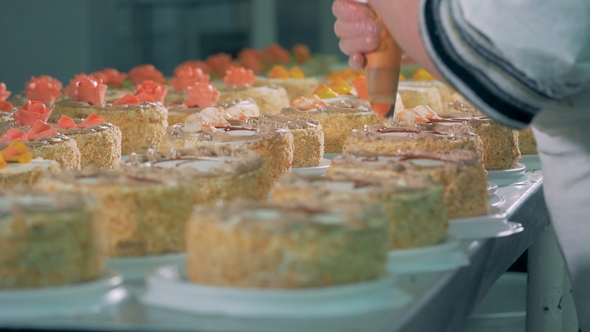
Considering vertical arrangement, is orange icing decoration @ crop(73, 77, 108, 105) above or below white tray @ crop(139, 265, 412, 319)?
above

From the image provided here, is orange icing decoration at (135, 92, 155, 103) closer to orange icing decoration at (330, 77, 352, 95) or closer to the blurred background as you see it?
orange icing decoration at (330, 77, 352, 95)

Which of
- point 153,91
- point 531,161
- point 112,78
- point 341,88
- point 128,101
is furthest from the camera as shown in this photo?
point 112,78

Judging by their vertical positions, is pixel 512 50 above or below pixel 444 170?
above

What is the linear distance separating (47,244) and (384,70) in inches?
32.5

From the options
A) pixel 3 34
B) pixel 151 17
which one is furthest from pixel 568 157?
pixel 151 17

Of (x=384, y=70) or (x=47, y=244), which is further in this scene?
(x=384, y=70)

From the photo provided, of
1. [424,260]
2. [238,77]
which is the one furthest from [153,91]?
[424,260]

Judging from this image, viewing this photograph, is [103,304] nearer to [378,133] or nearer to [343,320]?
[343,320]

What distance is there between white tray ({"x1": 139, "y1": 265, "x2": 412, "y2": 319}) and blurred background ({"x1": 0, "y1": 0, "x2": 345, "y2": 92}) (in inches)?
178

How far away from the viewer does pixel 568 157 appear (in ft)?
5.35

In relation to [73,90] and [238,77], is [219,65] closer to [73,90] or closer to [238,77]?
[238,77]

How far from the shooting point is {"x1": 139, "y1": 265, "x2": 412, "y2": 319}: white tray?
0.99 metres

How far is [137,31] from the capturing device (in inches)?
324

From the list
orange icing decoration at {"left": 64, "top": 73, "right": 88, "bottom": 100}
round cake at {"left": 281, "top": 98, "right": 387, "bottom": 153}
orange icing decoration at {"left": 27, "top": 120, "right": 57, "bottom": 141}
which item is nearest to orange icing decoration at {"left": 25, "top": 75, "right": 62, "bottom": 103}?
orange icing decoration at {"left": 64, "top": 73, "right": 88, "bottom": 100}
